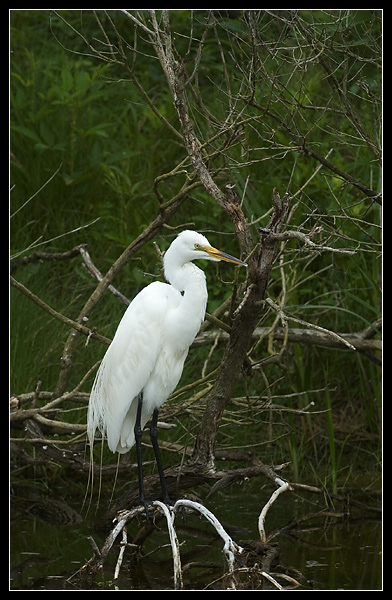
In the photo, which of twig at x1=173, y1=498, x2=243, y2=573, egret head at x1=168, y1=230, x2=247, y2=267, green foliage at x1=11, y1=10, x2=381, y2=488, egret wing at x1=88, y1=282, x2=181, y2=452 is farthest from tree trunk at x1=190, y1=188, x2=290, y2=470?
green foliage at x1=11, y1=10, x2=381, y2=488

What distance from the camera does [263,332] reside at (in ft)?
14.4

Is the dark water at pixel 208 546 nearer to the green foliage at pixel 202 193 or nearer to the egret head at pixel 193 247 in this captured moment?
the green foliage at pixel 202 193

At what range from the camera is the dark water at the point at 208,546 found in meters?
3.61

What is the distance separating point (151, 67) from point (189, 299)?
3.67 m

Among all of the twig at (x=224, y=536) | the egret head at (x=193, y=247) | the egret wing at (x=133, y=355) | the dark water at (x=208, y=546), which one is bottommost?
the dark water at (x=208, y=546)

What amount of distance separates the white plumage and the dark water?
555mm

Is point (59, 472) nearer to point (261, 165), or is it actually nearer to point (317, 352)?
point (317, 352)

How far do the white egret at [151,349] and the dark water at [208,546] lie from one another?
1.40 feet

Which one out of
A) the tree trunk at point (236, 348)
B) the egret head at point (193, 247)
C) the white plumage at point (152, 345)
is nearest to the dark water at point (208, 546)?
the tree trunk at point (236, 348)

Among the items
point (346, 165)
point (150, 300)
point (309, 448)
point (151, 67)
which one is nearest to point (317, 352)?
point (309, 448)

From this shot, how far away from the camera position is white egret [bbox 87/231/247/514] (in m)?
3.40

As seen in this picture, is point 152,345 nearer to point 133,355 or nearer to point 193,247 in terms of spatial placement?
point 133,355

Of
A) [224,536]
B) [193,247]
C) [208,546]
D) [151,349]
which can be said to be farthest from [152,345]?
[208,546]

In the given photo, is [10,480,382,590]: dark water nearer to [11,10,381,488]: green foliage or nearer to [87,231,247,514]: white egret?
[11,10,381,488]: green foliage
